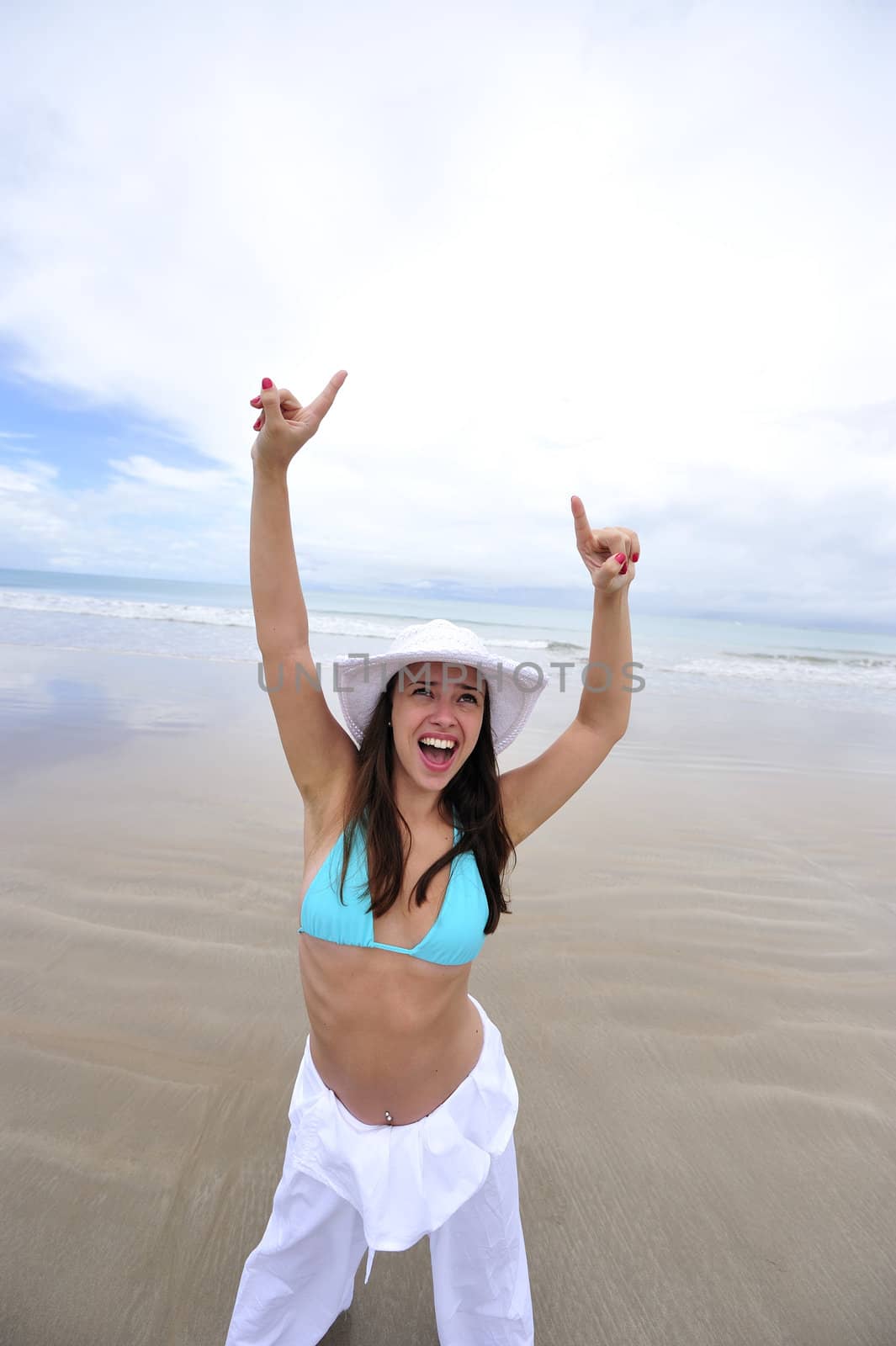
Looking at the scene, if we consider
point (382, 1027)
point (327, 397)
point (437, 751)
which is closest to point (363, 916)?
point (382, 1027)

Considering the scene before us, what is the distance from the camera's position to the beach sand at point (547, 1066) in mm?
2211

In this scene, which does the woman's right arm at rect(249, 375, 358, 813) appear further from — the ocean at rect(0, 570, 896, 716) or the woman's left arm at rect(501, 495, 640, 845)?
the ocean at rect(0, 570, 896, 716)

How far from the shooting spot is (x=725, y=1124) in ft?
9.46

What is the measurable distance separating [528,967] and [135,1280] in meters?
2.26

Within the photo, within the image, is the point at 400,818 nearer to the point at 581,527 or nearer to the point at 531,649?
the point at 581,527

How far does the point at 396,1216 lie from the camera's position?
5.31ft

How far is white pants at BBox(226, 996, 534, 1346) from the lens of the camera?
1.66m

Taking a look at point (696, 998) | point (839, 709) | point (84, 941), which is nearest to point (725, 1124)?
point (696, 998)

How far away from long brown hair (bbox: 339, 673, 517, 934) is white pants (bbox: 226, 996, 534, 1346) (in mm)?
519

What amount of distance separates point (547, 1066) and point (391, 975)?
72.7 inches

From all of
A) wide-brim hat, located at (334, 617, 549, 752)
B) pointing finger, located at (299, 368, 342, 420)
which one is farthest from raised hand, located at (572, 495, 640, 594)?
pointing finger, located at (299, 368, 342, 420)

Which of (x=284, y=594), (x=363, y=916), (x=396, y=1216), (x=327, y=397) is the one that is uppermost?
(x=327, y=397)

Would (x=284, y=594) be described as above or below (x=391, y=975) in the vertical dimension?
above

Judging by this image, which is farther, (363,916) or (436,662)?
(436,662)
